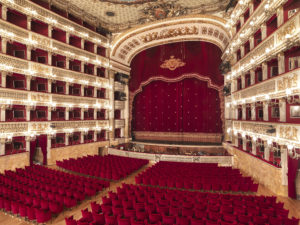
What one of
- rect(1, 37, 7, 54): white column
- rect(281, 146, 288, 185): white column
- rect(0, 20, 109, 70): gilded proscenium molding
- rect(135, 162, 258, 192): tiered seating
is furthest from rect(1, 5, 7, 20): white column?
rect(281, 146, 288, 185): white column

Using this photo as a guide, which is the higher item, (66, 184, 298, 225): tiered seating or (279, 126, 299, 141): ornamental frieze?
(279, 126, 299, 141): ornamental frieze

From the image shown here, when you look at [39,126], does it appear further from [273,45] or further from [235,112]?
[273,45]

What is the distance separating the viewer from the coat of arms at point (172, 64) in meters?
20.3

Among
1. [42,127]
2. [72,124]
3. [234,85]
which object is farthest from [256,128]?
[42,127]

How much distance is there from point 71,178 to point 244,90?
11.3m

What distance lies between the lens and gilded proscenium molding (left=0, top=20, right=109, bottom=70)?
513 inches

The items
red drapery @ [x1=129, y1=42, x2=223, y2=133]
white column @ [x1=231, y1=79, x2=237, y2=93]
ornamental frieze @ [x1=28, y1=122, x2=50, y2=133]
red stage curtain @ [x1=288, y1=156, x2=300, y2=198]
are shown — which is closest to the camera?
red stage curtain @ [x1=288, y1=156, x2=300, y2=198]

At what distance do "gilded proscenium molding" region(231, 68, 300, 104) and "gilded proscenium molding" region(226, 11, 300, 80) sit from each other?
44.8 inches

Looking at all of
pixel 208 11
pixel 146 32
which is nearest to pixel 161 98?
pixel 146 32

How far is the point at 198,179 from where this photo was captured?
389 inches

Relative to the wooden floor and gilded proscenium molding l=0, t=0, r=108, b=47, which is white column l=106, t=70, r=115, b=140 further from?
the wooden floor

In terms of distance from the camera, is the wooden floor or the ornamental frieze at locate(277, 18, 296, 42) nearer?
the wooden floor

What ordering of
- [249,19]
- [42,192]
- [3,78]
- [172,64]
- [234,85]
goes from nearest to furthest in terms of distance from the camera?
[42,192], [249,19], [3,78], [234,85], [172,64]

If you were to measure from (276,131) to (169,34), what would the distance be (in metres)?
14.5
